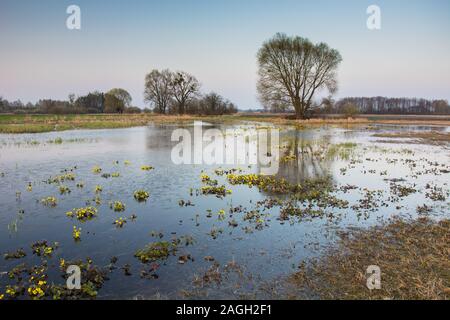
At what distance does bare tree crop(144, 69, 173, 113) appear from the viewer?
103312 millimetres

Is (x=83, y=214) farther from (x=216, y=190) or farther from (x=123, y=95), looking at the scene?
(x=123, y=95)

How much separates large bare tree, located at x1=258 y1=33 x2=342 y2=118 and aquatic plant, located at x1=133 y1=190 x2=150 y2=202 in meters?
55.0

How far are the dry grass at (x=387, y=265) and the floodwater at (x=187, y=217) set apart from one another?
0.56 m

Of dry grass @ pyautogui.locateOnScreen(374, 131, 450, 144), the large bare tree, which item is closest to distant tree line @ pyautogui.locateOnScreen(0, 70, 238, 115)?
the large bare tree

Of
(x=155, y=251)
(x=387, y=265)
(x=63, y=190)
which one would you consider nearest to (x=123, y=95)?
(x=63, y=190)

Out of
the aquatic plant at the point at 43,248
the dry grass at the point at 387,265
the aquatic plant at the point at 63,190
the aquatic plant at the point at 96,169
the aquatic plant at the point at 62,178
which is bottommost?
the dry grass at the point at 387,265

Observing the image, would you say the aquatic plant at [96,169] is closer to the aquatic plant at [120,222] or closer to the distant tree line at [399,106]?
the aquatic plant at [120,222]

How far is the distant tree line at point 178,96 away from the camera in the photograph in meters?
99.9

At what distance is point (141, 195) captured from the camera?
13.3m

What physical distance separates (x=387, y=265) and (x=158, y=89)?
10305 centimetres

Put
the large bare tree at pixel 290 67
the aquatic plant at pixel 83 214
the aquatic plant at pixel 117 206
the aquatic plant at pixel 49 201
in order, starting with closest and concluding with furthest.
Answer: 1. the aquatic plant at pixel 83 214
2. the aquatic plant at pixel 117 206
3. the aquatic plant at pixel 49 201
4. the large bare tree at pixel 290 67

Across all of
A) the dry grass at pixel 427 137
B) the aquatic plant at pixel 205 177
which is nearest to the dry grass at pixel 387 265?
the aquatic plant at pixel 205 177

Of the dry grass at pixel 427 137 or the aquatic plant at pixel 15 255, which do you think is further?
the dry grass at pixel 427 137
